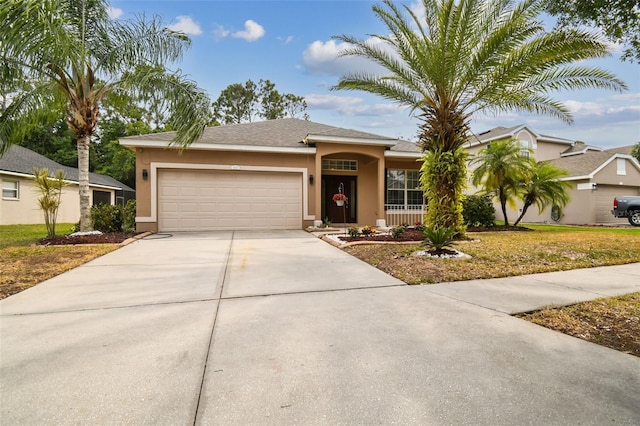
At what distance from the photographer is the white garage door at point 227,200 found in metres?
11.5

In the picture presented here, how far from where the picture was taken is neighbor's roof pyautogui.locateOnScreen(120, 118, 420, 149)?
11016 millimetres

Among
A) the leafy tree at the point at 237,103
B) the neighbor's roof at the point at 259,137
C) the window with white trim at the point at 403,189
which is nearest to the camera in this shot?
the neighbor's roof at the point at 259,137

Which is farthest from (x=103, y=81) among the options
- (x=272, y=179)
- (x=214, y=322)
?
(x=214, y=322)

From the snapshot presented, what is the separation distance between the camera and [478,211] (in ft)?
41.3

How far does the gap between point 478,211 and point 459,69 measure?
6.72m

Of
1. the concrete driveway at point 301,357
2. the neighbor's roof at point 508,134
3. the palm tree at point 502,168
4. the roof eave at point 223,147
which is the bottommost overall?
the concrete driveway at point 301,357

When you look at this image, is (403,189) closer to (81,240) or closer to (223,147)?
(223,147)

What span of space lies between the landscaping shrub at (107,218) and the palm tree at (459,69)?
28.0 ft

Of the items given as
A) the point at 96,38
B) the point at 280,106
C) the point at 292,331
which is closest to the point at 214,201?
the point at 96,38

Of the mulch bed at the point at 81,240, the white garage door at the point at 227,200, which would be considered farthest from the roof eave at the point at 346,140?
the mulch bed at the point at 81,240

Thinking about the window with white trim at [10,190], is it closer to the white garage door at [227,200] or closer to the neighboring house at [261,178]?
the neighboring house at [261,178]

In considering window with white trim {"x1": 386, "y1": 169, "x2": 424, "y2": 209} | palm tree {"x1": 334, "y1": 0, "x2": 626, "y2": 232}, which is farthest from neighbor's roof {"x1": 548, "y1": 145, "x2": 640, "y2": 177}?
palm tree {"x1": 334, "y1": 0, "x2": 626, "y2": 232}

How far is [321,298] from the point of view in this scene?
3.94 meters

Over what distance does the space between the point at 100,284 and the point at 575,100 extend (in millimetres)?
10712
